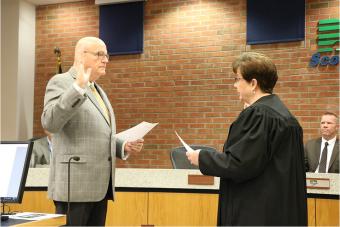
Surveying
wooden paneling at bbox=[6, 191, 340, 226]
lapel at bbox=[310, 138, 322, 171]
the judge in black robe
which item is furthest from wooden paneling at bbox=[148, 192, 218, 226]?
→ lapel at bbox=[310, 138, 322, 171]

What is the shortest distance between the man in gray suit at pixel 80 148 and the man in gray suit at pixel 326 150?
2950mm

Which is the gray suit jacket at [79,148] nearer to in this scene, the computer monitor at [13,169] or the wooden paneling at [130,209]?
the computer monitor at [13,169]

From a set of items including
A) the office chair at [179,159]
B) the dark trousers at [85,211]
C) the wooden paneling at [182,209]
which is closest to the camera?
the dark trousers at [85,211]

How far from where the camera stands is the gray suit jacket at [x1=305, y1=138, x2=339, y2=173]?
4.97 m

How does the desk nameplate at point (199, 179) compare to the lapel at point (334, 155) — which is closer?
the desk nameplate at point (199, 179)

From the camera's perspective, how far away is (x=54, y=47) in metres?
7.48

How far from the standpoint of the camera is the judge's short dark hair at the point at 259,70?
2.29 meters

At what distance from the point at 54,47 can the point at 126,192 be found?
15.2 ft

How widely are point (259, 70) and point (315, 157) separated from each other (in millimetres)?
3164

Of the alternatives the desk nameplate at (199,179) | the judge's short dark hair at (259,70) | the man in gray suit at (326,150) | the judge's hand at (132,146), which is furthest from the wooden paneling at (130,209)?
the man in gray suit at (326,150)

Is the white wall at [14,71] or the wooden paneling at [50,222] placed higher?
the white wall at [14,71]

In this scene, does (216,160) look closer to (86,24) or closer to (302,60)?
(302,60)

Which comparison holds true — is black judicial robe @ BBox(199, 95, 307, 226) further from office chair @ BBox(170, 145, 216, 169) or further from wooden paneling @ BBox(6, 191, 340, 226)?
office chair @ BBox(170, 145, 216, 169)

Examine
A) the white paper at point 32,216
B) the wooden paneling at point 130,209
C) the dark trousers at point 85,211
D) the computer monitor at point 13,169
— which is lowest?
the wooden paneling at point 130,209
